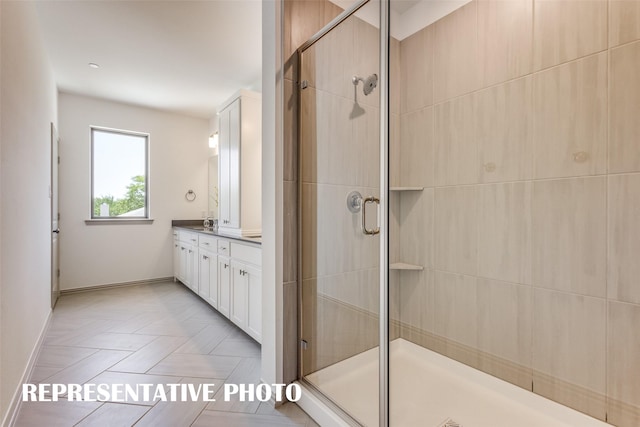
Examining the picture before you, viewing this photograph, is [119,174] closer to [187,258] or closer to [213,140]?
[213,140]

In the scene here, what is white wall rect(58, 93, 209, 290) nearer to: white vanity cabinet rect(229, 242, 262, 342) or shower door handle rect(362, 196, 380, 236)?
white vanity cabinet rect(229, 242, 262, 342)

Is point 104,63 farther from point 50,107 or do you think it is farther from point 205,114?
point 205,114

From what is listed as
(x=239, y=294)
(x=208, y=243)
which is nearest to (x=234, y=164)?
(x=208, y=243)

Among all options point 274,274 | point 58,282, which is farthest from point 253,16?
point 58,282

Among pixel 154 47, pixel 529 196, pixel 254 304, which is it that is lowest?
pixel 254 304

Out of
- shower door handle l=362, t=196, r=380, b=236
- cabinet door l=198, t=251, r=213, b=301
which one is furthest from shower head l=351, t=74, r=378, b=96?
cabinet door l=198, t=251, r=213, b=301

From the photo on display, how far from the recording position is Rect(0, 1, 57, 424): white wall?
60.9 inches

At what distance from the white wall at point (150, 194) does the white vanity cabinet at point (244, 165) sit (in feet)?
5.99

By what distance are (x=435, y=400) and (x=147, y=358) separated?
6.49 ft

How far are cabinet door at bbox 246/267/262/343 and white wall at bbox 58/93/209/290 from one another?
9.10 ft

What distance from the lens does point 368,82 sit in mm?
1393

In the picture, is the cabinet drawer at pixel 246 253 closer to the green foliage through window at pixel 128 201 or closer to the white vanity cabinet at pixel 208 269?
the white vanity cabinet at pixel 208 269

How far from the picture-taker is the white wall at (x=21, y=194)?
5.08ft

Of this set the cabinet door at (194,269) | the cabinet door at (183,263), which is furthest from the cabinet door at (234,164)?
the cabinet door at (183,263)
